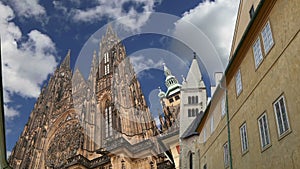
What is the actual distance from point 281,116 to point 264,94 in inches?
40.2

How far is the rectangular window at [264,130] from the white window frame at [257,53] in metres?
1.53

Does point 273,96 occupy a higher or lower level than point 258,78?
lower

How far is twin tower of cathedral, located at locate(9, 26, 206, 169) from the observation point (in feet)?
83.9

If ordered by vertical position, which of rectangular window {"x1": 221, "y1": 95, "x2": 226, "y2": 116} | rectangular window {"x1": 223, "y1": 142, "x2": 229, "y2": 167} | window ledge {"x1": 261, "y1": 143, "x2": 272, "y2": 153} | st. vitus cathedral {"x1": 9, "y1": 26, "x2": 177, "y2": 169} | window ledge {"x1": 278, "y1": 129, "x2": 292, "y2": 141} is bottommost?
window ledge {"x1": 261, "y1": 143, "x2": 272, "y2": 153}

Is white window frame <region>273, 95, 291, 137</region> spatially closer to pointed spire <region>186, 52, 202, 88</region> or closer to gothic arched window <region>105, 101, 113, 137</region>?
gothic arched window <region>105, 101, 113, 137</region>

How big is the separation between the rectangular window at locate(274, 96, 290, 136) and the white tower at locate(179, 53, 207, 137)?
72.3ft

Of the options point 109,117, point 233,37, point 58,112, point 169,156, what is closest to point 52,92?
point 58,112

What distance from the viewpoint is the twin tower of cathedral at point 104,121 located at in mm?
25578

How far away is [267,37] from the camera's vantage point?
26.3ft

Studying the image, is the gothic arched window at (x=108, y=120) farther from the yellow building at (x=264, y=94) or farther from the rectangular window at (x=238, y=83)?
the rectangular window at (x=238, y=83)

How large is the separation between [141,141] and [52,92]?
23.5 metres

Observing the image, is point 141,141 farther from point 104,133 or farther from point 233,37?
point 233,37

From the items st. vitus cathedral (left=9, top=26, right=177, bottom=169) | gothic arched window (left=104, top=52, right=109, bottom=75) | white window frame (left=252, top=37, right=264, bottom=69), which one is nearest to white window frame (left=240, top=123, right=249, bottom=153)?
white window frame (left=252, top=37, right=264, bottom=69)

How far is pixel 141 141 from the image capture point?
2597 centimetres
